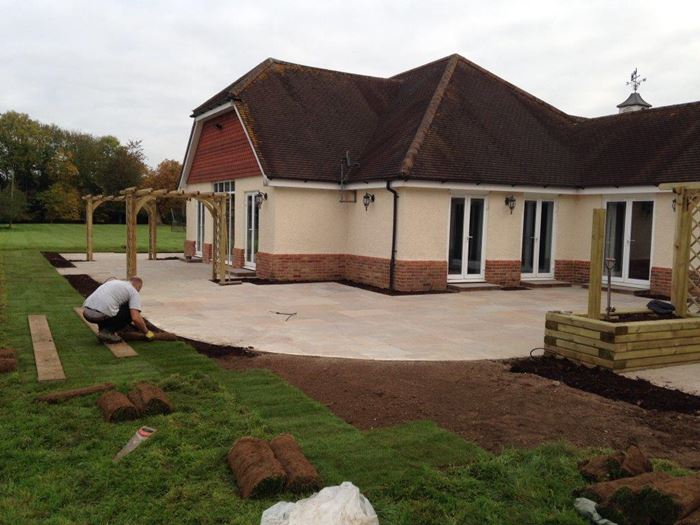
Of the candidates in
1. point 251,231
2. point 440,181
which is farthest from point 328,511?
point 251,231

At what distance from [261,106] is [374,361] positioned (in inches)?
473

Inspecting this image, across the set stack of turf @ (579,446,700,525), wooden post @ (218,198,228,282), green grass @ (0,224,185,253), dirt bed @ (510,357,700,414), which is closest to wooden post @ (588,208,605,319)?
dirt bed @ (510,357,700,414)

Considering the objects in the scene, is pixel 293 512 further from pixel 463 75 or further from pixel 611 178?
pixel 463 75

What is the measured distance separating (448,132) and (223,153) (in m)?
7.49

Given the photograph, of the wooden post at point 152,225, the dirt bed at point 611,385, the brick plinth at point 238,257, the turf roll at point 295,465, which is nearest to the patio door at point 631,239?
the dirt bed at point 611,385

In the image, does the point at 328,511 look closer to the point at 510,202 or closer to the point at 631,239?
the point at 510,202

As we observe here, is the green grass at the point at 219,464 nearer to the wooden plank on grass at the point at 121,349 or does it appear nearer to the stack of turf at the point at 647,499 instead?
the stack of turf at the point at 647,499

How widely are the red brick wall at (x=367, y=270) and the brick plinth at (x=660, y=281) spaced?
6.70 metres

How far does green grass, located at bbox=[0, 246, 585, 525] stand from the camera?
3748 mm

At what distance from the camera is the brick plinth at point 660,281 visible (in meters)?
15.0

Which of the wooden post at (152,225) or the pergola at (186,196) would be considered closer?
the pergola at (186,196)

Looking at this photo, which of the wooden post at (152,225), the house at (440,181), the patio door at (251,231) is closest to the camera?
the house at (440,181)

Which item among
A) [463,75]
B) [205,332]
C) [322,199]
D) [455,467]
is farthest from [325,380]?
[463,75]

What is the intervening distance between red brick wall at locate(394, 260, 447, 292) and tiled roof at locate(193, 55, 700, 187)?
7.04 feet
